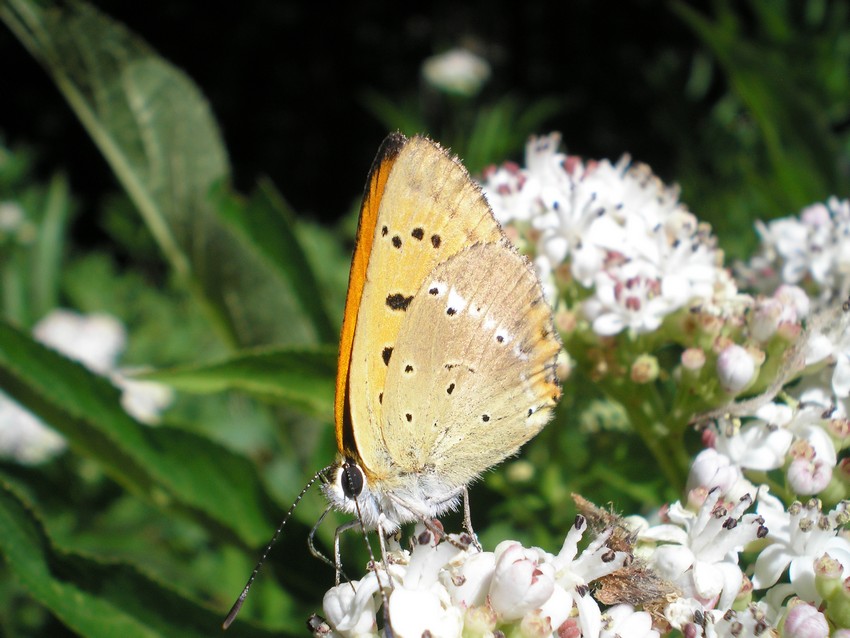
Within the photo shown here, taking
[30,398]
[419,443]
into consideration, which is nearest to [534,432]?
[419,443]

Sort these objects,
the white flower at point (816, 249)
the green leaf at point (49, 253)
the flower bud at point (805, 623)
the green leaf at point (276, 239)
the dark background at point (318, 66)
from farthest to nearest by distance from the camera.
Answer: the dark background at point (318, 66) < the green leaf at point (49, 253) < the green leaf at point (276, 239) < the white flower at point (816, 249) < the flower bud at point (805, 623)

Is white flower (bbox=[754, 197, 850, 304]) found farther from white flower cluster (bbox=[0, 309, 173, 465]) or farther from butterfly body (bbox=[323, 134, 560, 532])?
white flower cluster (bbox=[0, 309, 173, 465])

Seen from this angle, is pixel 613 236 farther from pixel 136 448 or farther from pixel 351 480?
pixel 136 448

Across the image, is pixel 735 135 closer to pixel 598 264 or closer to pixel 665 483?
pixel 598 264

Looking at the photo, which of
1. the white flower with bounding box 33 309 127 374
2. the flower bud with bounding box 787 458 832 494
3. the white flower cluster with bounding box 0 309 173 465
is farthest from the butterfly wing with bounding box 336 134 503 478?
the white flower with bounding box 33 309 127 374

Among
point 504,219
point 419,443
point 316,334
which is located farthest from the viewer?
point 316,334

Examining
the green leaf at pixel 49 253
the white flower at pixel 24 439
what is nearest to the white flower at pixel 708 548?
the white flower at pixel 24 439

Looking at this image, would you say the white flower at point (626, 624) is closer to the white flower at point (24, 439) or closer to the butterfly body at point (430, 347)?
the butterfly body at point (430, 347)
